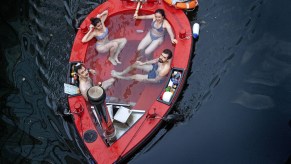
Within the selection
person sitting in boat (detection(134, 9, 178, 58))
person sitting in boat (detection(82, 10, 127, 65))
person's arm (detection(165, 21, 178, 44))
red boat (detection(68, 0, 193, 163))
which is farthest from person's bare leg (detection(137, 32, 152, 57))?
person's arm (detection(165, 21, 178, 44))

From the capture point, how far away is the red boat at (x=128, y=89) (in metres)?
5.47

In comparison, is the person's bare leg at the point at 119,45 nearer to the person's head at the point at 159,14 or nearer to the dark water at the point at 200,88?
the person's head at the point at 159,14

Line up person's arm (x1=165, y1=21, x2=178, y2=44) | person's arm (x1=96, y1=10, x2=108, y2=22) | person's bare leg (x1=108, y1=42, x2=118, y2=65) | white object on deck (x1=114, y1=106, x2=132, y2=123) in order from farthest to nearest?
person's arm (x1=96, y1=10, x2=108, y2=22) < person's bare leg (x1=108, y1=42, x2=118, y2=65) < person's arm (x1=165, y1=21, x2=178, y2=44) < white object on deck (x1=114, y1=106, x2=132, y2=123)

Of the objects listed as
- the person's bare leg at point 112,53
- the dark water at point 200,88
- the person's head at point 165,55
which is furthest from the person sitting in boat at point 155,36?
the dark water at point 200,88

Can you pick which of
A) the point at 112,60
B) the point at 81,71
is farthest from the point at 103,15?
the point at 81,71

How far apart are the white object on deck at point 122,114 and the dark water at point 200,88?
67cm

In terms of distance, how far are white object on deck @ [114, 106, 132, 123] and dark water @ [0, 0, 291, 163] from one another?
2.21 feet

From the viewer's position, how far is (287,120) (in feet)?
20.5

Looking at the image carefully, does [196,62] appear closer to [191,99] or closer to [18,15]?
[191,99]

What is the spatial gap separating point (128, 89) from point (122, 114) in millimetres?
655

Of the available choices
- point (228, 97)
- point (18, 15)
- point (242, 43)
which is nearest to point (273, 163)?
point (228, 97)

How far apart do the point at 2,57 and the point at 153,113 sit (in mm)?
3714

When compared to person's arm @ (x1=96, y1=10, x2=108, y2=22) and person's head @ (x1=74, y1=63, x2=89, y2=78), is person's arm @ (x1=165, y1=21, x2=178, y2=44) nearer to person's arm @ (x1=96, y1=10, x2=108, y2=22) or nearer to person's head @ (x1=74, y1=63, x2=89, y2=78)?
person's arm @ (x1=96, y1=10, x2=108, y2=22)

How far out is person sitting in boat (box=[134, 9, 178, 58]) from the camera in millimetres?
6480
